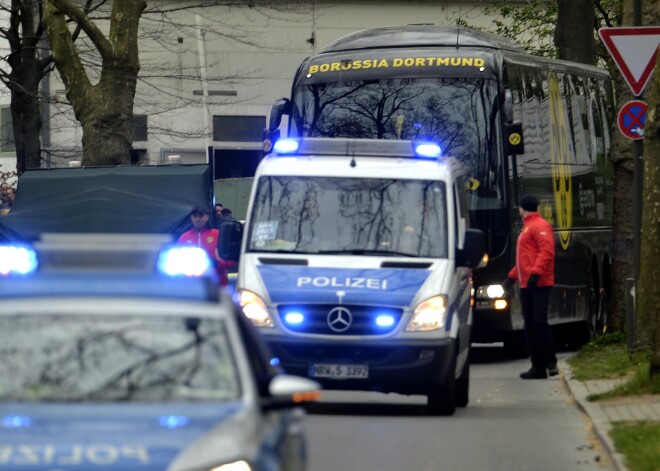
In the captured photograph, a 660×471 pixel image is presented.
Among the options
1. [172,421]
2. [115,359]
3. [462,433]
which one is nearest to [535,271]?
[462,433]

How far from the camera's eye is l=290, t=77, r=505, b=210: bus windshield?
19766 mm

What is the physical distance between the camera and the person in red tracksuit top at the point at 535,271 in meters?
17.4

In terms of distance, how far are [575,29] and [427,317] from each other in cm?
1795

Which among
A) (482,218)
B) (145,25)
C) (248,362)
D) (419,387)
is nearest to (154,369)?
(248,362)

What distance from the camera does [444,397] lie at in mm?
14125

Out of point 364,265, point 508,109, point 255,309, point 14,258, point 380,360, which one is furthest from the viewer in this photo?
point 508,109

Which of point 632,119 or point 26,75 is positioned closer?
point 632,119

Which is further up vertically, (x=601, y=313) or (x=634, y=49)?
(x=634, y=49)

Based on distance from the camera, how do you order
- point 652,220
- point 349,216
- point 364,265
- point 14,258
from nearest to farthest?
point 364,265 < point 349,216 < point 652,220 < point 14,258

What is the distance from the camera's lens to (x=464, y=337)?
48.8ft

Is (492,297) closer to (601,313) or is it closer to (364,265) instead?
(364,265)

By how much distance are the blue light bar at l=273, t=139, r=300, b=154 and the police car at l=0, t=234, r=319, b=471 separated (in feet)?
26.3

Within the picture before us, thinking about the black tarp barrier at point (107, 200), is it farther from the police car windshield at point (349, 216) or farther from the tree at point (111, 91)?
the tree at point (111, 91)

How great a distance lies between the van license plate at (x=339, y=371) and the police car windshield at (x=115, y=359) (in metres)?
6.80
